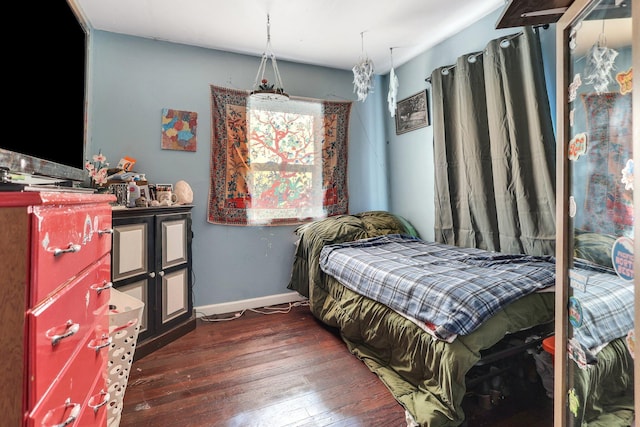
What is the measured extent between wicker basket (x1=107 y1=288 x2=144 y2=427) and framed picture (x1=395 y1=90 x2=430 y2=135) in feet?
8.98

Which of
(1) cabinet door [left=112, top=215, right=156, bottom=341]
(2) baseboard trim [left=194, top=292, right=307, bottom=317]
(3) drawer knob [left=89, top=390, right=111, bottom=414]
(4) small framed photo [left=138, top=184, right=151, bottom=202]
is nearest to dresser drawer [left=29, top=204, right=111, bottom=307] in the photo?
(3) drawer knob [left=89, top=390, right=111, bottom=414]

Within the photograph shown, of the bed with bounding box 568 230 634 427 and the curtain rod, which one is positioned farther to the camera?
the curtain rod

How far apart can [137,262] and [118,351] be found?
90 centimetres

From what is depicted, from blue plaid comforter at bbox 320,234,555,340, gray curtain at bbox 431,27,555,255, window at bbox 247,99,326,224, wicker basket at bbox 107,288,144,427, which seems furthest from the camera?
window at bbox 247,99,326,224

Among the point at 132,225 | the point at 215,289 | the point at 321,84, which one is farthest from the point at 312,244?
the point at 321,84

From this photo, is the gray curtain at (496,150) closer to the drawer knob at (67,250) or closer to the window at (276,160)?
the window at (276,160)

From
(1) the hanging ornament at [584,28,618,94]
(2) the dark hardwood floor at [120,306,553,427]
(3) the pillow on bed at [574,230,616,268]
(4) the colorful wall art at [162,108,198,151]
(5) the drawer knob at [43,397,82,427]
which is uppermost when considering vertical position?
(4) the colorful wall art at [162,108,198,151]

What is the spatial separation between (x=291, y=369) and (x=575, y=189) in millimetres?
1720

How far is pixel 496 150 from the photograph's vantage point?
209cm

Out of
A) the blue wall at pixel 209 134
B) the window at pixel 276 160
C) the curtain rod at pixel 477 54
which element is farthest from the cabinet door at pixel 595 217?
the window at pixel 276 160

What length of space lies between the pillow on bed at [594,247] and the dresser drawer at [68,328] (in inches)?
50.3

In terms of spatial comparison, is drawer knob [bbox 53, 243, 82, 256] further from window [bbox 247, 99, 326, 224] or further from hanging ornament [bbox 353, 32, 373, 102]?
hanging ornament [bbox 353, 32, 373, 102]

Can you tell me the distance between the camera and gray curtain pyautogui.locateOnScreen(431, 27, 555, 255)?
6.02 feet

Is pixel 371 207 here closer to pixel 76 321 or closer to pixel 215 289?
pixel 215 289
